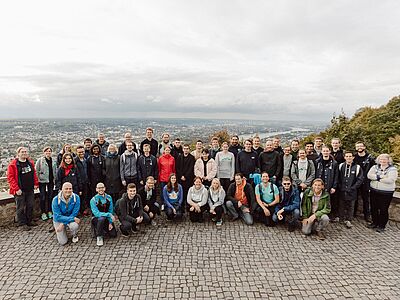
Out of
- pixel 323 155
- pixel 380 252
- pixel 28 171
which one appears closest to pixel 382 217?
pixel 380 252

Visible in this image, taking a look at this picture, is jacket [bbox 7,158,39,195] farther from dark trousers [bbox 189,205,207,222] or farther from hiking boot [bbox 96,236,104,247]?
dark trousers [bbox 189,205,207,222]

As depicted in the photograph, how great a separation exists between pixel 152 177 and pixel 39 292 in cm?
329

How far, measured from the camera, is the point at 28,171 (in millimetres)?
6531

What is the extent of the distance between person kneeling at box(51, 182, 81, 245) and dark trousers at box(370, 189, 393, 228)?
7.09m

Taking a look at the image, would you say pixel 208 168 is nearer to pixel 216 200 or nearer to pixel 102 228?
pixel 216 200

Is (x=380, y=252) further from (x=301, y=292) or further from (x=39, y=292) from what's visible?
(x=39, y=292)

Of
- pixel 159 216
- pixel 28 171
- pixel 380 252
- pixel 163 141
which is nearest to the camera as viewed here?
pixel 380 252

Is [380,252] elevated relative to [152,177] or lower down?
lower down

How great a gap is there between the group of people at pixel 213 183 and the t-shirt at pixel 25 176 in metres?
0.02

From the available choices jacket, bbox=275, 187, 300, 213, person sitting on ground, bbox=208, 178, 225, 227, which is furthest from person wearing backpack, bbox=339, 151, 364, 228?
person sitting on ground, bbox=208, 178, 225, 227

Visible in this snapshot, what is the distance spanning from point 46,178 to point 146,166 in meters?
2.45

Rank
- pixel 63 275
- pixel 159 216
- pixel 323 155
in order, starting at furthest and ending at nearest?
pixel 159 216 < pixel 323 155 < pixel 63 275

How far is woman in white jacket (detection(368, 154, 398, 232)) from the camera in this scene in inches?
258

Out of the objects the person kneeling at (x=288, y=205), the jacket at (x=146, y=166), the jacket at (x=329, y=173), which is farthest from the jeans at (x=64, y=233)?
the jacket at (x=329, y=173)
